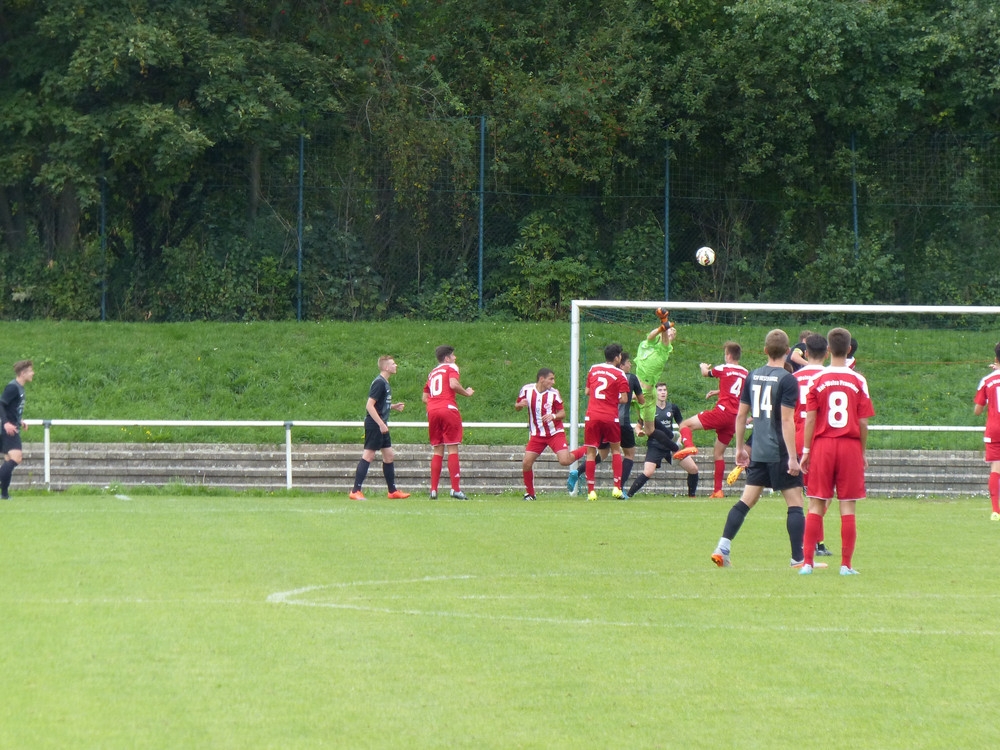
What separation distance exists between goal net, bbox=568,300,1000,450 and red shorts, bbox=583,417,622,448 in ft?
11.7

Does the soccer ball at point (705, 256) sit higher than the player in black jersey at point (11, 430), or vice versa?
the soccer ball at point (705, 256)

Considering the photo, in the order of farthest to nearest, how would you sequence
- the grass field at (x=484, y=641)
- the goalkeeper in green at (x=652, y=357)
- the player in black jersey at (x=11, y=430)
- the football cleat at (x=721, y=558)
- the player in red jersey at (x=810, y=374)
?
1. the goalkeeper in green at (x=652, y=357)
2. the player in black jersey at (x=11, y=430)
3. the football cleat at (x=721, y=558)
4. the player in red jersey at (x=810, y=374)
5. the grass field at (x=484, y=641)

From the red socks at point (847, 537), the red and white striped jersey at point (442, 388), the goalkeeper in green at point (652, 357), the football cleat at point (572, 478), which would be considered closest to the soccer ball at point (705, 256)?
the goalkeeper in green at point (652, 357)

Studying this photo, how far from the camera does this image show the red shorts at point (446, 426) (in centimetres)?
1820

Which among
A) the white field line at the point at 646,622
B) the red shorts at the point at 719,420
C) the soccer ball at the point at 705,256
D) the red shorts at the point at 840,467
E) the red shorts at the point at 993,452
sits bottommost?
the white field line at the point at 646,622

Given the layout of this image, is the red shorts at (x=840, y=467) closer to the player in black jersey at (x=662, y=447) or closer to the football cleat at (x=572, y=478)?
the player in black jersey at (x=662, y=447)

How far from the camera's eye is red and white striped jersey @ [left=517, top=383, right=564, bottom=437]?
18703mm

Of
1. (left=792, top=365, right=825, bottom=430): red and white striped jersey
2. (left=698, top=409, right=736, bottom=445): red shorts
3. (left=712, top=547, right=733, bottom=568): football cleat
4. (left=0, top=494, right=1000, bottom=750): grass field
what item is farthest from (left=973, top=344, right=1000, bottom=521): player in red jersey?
(left=712, top=547, right=733, bottom=568): football cleat

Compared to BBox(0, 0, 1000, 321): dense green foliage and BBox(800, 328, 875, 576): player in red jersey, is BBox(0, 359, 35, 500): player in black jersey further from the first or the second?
BBox(800, 328, 875, 576): player in red jersey

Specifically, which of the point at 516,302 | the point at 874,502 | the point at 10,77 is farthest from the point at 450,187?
the point at 874,502

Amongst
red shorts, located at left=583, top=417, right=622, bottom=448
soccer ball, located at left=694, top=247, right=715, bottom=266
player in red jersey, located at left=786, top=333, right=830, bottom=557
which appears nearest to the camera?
player in red jersey, located at left=786, top=333, right=830, bottom=557

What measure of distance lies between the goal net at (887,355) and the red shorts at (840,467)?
11886 mm

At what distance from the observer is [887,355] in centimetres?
2484

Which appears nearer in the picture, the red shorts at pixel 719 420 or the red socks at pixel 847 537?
the red socks at pixel 847 537
